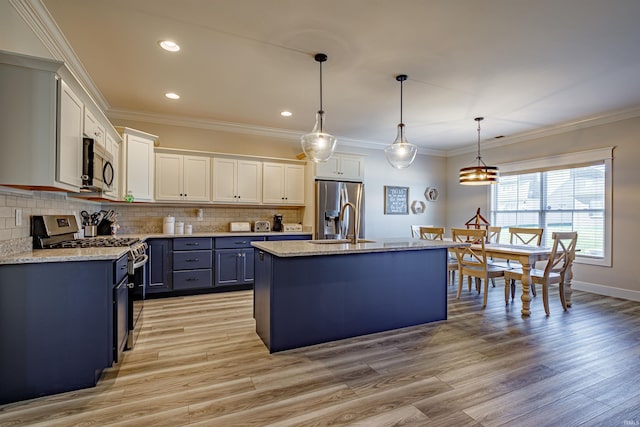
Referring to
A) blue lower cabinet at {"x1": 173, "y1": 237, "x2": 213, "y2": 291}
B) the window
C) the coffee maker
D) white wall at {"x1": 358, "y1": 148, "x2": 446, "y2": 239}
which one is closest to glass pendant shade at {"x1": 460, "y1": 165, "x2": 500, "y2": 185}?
the window

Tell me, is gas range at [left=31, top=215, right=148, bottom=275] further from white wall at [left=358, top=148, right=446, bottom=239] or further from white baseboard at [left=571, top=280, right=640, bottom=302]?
white baseboard at [left=571, top=280, right=640, bottom=302]

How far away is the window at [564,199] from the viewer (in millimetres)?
4672

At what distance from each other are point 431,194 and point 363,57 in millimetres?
4667

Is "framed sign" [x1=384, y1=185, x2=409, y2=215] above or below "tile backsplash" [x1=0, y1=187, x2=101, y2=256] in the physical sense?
above

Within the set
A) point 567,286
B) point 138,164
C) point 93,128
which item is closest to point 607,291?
point 567,286

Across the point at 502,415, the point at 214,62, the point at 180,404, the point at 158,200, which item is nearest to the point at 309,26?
the point at 214,62

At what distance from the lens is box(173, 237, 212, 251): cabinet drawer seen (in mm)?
4355

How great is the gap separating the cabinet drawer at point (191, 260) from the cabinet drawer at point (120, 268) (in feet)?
5.94

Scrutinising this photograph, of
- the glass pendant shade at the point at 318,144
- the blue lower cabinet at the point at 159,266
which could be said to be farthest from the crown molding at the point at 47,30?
the blue lower cabinet at the point at 159,266

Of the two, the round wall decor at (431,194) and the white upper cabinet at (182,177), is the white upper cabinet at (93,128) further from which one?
the round wall decor at (431,194)

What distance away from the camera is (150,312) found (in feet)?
12.1

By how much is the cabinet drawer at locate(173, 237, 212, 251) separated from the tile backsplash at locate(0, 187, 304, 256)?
65 cm

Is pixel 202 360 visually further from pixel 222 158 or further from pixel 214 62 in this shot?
pixel 222 158

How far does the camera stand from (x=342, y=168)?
546cm
